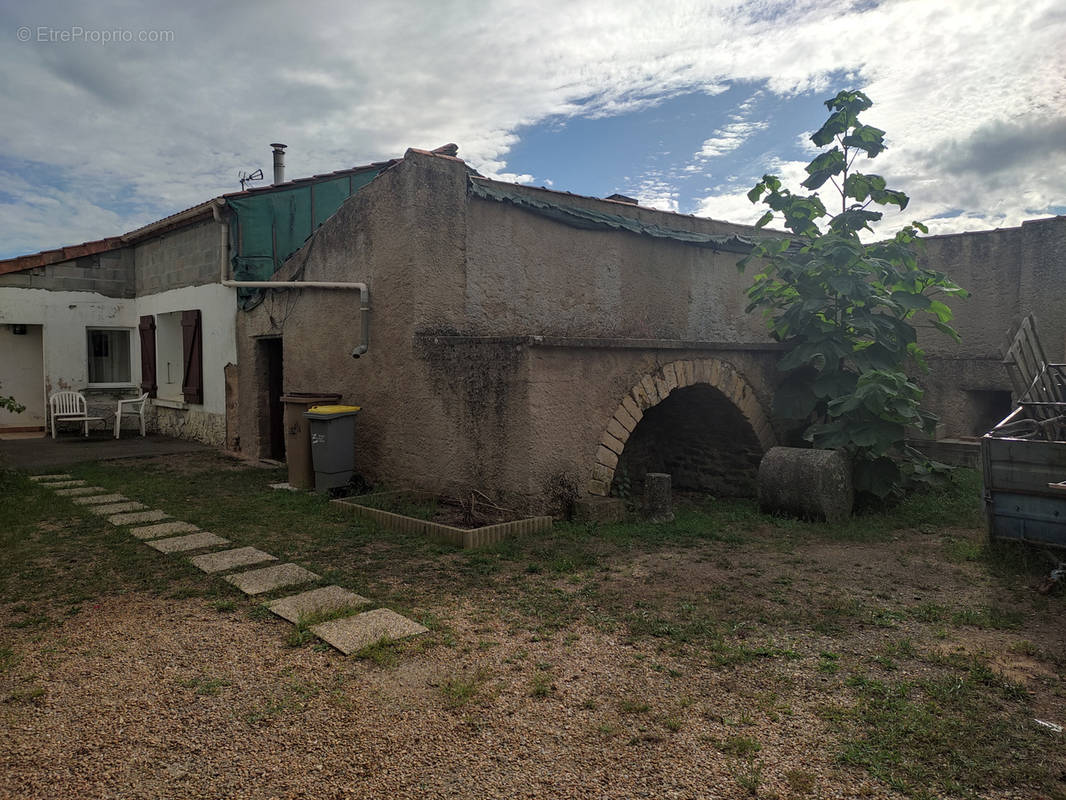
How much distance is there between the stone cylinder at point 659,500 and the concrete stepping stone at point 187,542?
12.2 feet

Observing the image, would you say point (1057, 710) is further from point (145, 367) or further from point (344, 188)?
point (145, 367)

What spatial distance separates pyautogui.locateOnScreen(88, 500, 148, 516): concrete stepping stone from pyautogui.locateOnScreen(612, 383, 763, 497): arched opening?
4994 mm

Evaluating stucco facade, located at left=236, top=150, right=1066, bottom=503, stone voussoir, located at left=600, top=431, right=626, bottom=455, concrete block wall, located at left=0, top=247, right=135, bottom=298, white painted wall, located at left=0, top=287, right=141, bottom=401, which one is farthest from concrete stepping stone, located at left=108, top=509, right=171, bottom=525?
concrete block wall, located at left=0, top=247, right=135, bottom=298

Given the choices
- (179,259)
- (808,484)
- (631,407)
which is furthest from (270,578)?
(179,259)

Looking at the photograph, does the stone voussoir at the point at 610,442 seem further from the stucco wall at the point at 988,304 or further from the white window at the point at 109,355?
the white window at the point at 109,355

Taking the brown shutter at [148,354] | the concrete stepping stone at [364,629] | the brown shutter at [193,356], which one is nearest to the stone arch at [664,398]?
the concrete stepping stone at [364,629]

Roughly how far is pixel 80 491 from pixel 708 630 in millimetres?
6956

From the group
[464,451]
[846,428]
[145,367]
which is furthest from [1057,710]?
[145,367]

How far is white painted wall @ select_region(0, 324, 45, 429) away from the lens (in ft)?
41.9

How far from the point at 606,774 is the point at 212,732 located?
1.50 metres

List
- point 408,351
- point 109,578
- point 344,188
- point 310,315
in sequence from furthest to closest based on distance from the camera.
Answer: point 344,188, point 310,315, point 408,351, point 109,578

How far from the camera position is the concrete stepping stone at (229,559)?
4.67 meters

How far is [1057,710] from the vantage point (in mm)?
2742

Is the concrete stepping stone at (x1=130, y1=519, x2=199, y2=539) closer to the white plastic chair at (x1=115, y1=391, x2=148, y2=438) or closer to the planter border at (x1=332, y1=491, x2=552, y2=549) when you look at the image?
the planter border at (x1=332, y1=491, x2=552, y2=549)
